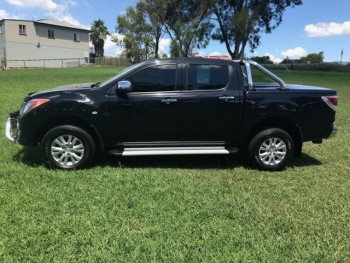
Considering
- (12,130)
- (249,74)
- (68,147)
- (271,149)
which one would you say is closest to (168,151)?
(68,147)

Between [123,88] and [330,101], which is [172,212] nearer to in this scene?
[123,88]

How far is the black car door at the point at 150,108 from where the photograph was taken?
239 inches

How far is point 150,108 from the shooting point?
610 cm

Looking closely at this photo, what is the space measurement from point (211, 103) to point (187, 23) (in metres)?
44.0

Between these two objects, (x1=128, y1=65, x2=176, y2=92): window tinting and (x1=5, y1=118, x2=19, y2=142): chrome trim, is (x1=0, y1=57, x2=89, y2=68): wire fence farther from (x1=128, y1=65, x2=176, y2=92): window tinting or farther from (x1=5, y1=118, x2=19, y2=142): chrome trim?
(x1=128, y1=65, x2=176, y2=92): window tinting

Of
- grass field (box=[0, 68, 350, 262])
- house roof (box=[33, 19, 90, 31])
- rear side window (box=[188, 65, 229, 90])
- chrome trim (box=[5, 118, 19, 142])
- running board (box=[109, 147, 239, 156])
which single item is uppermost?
house roof (box=[33, 19, 90, 31])

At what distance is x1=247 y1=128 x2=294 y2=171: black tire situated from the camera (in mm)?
6332

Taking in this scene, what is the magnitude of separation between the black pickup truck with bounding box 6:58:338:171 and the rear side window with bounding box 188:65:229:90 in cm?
2

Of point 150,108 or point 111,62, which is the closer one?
point 150,108

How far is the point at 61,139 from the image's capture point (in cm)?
604

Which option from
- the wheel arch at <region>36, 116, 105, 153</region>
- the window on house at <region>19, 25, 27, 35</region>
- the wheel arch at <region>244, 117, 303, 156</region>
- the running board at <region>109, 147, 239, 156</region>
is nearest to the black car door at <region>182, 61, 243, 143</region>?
the running board at <region>109, 147, 239, 156</region>

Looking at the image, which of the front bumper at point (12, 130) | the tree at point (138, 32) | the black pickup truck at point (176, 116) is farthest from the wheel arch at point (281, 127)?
the tree at point (138, 32)

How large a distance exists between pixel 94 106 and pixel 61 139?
2.31 ft

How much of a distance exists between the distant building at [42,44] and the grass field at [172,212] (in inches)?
1953
